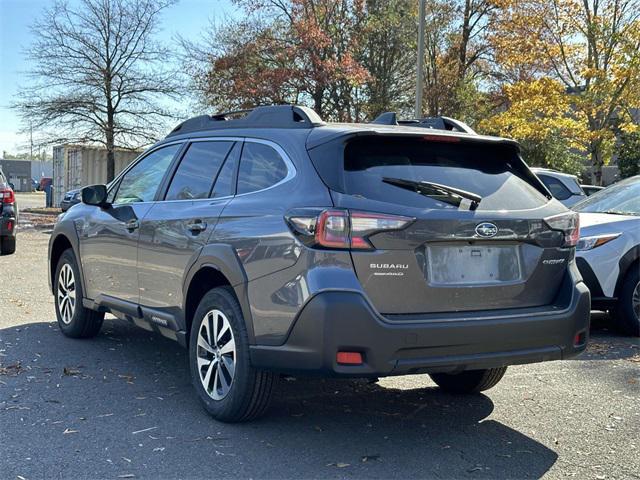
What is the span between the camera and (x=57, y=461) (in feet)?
11.9

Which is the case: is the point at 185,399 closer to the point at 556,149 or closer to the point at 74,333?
the point at 74,333

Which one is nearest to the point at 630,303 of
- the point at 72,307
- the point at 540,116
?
the point at 72,307

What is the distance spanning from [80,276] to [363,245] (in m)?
3.62

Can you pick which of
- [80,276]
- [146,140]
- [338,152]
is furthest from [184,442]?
[146,140]

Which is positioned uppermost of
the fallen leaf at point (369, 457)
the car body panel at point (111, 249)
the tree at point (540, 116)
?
the tree at point (540, 116)

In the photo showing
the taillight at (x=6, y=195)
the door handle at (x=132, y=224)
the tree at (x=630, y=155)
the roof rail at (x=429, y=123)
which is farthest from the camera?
the tree at (x=630, y=155)

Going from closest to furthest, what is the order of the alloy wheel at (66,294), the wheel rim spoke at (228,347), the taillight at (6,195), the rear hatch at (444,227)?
the rear hatch at (444,227)
the wheel rim spoke at (228,347)
the alloy wheel at (66,294)
the taillight at (6,195)

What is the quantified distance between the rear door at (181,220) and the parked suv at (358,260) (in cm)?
2

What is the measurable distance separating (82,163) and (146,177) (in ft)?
79.2

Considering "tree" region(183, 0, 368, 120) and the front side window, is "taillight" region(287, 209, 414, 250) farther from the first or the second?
"tree" region(183, 0, 368, 120)

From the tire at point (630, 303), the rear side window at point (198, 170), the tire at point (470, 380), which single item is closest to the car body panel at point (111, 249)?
the rear side window at point (198, 170)

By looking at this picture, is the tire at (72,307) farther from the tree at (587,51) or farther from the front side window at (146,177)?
the tree at (587,51)

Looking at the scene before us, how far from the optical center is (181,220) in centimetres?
475

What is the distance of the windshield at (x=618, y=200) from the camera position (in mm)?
7660
